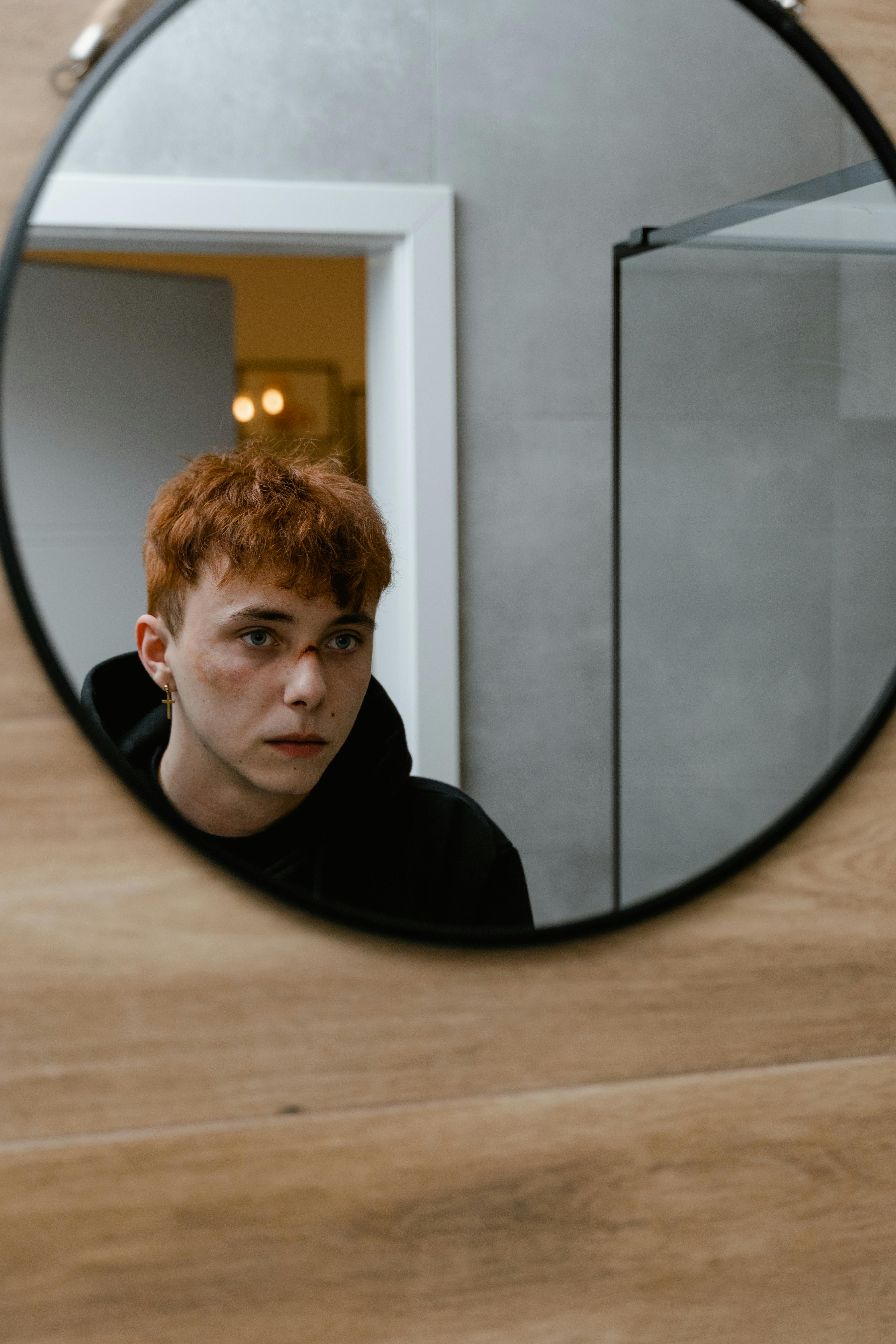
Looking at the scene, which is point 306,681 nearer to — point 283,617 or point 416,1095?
point 283,617

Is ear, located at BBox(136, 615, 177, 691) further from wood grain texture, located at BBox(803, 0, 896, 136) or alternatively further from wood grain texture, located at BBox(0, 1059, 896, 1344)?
wood grain texture, located at BBox(803, 0, 896, 136)

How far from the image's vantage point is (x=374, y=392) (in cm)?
66

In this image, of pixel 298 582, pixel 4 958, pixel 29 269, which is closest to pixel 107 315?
pixel 29 269

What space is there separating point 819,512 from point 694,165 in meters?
0.25

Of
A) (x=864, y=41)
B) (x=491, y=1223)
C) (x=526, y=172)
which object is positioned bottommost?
(x=491, y=1223)

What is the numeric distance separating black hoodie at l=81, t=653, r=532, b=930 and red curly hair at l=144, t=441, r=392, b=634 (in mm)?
66

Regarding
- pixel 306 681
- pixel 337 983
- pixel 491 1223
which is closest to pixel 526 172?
pixel 306 681

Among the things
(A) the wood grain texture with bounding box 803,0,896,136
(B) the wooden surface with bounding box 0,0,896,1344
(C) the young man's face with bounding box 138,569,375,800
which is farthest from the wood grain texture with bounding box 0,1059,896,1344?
(A) the wood grain texture with bounding box 803,0,896,136

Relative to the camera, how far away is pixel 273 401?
0.62 metres

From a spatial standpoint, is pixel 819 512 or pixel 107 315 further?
pixel 819 512

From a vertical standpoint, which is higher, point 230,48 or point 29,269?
point 230,48

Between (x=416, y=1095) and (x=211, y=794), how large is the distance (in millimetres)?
244

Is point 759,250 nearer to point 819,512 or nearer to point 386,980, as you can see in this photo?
point 819,512

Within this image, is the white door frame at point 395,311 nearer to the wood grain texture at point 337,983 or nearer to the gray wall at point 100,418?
the gray wall at point 100,418
